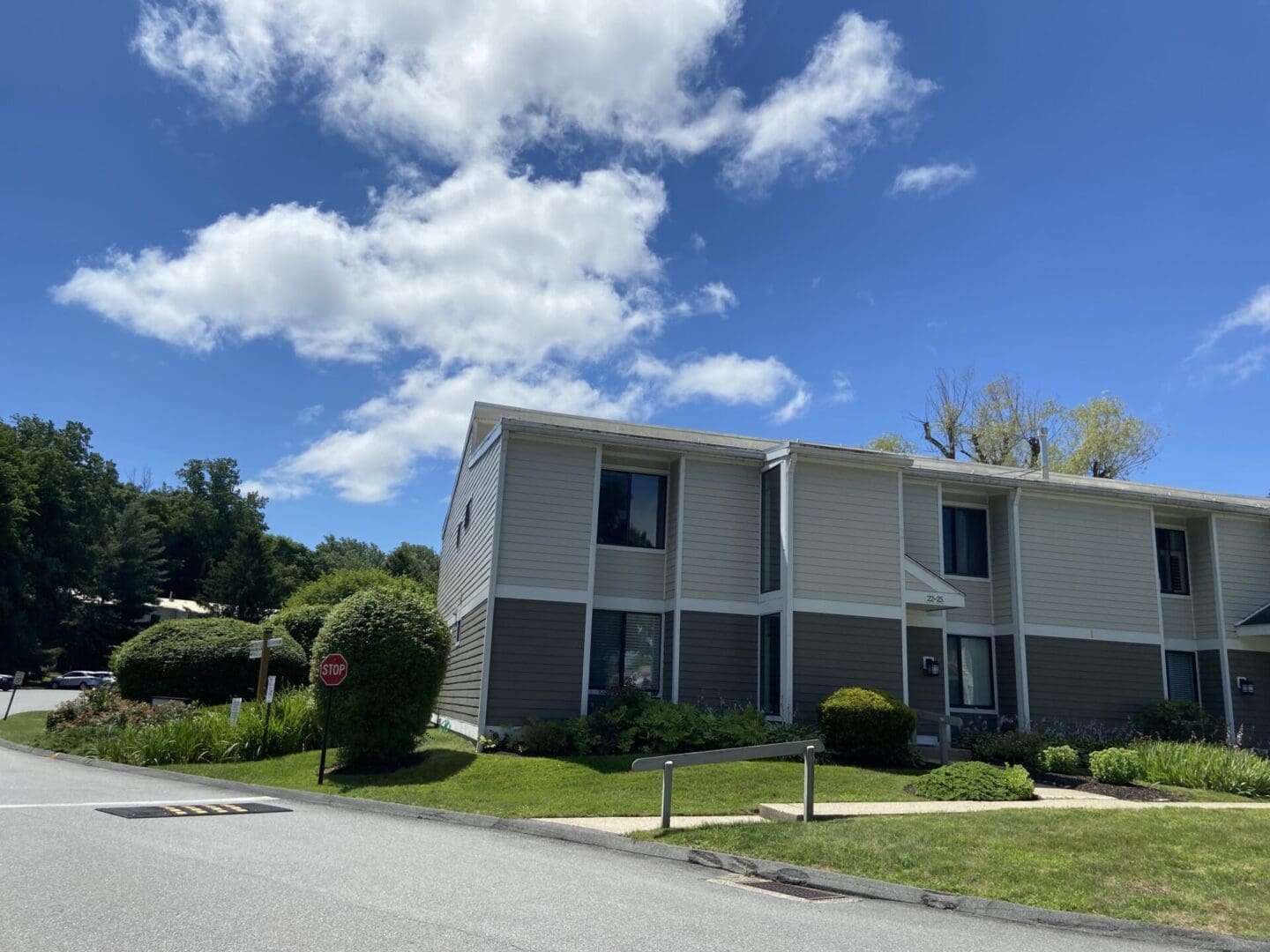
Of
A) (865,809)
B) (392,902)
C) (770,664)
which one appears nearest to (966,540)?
(770,664)

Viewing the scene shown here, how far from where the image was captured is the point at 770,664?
1870cm

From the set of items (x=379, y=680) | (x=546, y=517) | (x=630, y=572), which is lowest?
(x=379, y=680)

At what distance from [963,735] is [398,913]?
50.4ft

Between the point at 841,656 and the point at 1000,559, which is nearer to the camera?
the point at 841,656

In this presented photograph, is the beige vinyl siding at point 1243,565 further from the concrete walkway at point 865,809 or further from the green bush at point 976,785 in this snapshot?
the green bush at point 976,785

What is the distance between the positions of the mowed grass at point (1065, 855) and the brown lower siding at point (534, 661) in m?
7.42

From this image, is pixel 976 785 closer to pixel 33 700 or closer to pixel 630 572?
pixel 630 572

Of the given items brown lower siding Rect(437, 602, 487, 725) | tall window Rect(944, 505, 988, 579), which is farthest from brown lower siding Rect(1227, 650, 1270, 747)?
brown lower siding Rect(437, 602, 487, 725)

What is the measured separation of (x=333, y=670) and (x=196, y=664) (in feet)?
41.1

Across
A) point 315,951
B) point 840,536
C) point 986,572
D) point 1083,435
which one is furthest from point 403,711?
point 1083,435

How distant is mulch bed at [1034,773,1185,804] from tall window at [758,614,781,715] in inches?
187

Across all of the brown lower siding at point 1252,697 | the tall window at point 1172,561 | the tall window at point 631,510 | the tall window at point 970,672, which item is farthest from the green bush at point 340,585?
the brown lower siding at point 1252,697

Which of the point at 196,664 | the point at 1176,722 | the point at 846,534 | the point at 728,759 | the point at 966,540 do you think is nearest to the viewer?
the point at 728,759

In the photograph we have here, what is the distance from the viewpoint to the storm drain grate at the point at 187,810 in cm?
1121
